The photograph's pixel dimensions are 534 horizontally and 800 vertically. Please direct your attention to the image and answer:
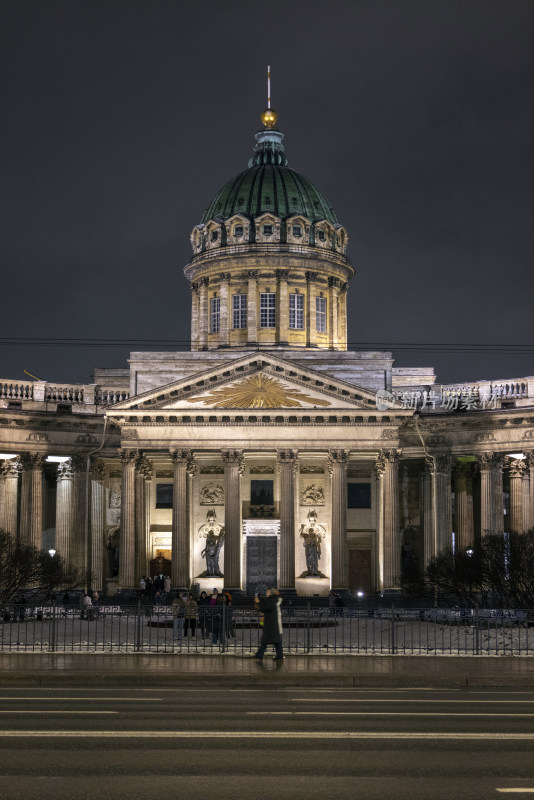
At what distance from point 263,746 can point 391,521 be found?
46.6 metres

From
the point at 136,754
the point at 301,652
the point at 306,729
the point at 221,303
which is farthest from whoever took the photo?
the point at 221,303

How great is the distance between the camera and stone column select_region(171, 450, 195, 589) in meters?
61.6

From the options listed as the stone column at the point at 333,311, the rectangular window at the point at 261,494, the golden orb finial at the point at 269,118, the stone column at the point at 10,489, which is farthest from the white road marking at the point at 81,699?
the golden orb finial at the point at 269,118

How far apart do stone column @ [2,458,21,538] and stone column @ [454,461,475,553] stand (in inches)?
1018

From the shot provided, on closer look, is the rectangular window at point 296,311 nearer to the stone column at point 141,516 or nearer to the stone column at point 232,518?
the stone column at point 141,516

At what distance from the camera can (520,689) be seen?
23984mm

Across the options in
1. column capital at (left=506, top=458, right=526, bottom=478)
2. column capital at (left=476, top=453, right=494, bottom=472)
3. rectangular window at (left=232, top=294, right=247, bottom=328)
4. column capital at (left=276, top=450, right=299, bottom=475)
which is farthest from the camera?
rectangular window at (left=232, top=294, right=247, bottom=328)

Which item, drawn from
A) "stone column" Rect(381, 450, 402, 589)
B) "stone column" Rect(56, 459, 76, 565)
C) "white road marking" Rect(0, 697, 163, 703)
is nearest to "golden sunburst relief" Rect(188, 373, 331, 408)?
"stone column" Rect(381, 450, 402, 589)

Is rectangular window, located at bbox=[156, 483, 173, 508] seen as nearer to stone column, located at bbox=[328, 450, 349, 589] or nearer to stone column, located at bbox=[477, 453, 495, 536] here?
stone column, located at bbox=[328, 450, 349, 589]

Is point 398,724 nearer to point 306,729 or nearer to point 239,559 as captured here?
point 306,729

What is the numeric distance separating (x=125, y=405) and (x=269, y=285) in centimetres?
2310

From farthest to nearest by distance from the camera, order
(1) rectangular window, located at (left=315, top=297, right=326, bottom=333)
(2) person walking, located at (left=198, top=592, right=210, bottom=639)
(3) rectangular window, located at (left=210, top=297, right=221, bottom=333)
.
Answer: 1. (3) rectangular window, located at (left=210, top=297, right=221, bottom=333)
2. (1) rectangular window, located at (left=315, top=297, right=326, bottom=333)
3. (2) person walking, located at (left=198, top=592, right=210, bottom=639)

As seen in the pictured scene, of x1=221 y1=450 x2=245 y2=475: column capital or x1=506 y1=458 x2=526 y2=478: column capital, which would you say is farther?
x1=506 y1=458 x2=526 y2=478: column capital

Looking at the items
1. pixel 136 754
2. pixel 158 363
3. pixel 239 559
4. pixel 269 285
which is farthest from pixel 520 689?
pixel 269 285
